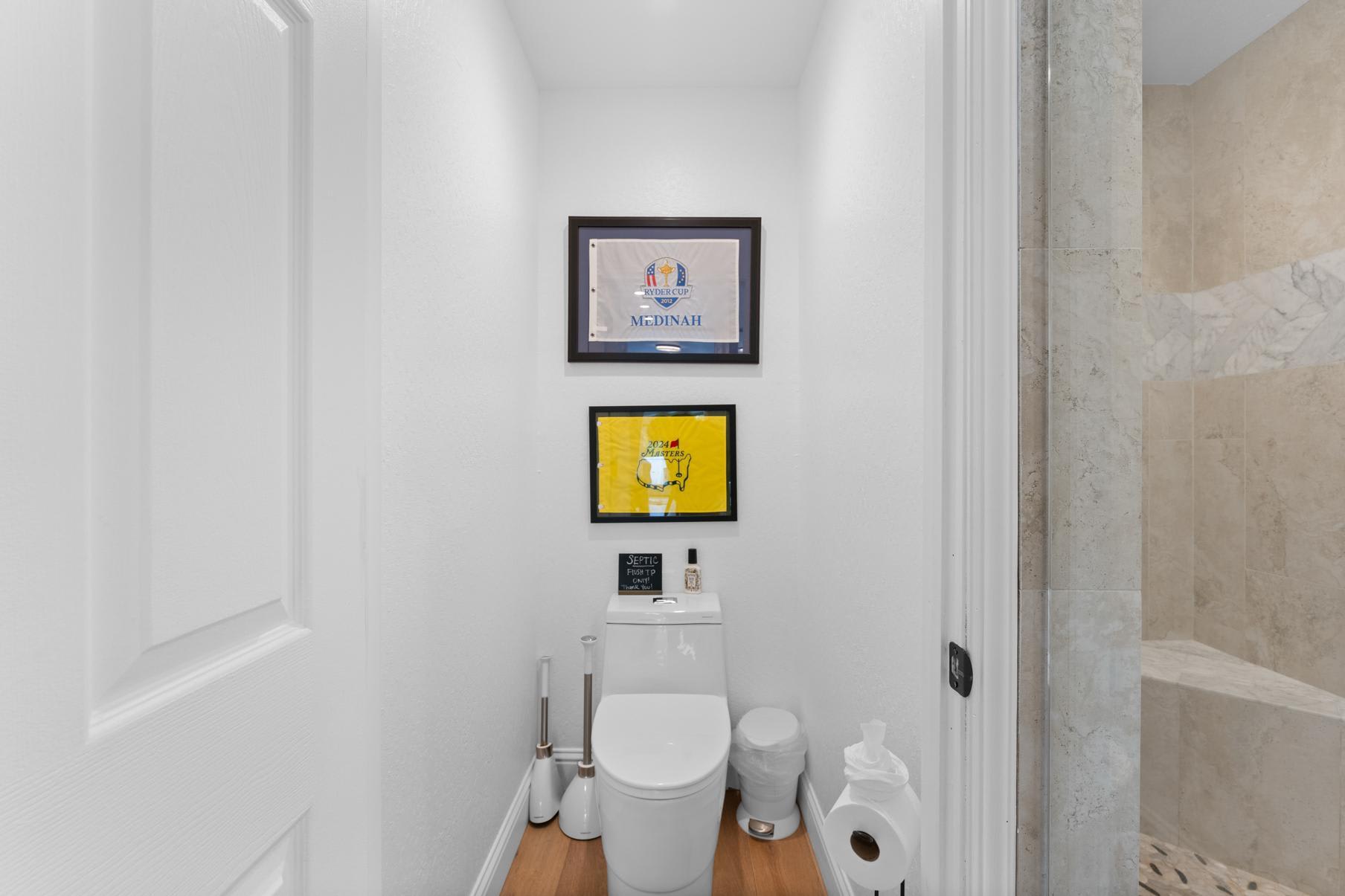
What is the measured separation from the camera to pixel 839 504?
1.52 m

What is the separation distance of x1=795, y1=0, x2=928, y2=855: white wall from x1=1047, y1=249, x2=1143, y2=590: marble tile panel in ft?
1.11

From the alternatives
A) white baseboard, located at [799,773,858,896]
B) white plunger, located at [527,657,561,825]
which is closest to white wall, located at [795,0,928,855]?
white baseboard, located at [799,773,858,896]

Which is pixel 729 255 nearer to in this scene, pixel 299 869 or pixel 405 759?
pixel 405 759

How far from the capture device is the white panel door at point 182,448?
0.34 m

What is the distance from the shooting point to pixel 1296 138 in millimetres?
487

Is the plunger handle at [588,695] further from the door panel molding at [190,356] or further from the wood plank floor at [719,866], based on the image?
the door panel molding at [190,356]

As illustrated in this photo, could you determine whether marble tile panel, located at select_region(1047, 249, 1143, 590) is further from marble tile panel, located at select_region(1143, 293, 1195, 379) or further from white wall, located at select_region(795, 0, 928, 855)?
white wall, located at select_region(795, 0, 928, 855)

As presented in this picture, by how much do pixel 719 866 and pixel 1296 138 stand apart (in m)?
1.89

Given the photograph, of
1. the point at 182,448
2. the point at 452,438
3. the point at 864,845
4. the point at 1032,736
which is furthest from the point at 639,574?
the point at 182,448

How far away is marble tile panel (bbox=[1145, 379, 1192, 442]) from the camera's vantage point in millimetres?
578

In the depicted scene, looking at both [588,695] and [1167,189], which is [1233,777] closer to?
[1167,189]

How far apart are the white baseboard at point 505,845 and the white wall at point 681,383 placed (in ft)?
0.83

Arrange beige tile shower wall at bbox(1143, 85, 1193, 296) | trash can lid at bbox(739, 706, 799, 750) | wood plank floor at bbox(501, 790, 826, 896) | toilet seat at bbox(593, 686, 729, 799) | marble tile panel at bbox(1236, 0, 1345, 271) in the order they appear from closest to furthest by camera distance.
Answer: marble tile panel at bbox(1236, 0, 1345, 271), beige tile shower wall at bbox(1143, 85, 1193, 296), toilet seat at bbox(593, 686, 729, 799), wood plank floor at bbox(501, 790, 826, 896), trash can lid at bbox(739, 706, 799, 750)

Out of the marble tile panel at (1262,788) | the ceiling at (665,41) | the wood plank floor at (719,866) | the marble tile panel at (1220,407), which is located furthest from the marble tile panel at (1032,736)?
the ceiling at (665,41)
